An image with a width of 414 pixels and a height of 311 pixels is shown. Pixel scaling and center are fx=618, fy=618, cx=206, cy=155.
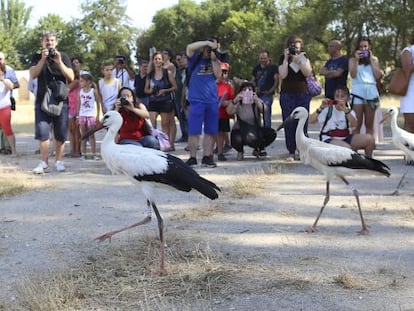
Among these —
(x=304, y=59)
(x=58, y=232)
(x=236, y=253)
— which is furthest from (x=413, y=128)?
(x=58, y=232)

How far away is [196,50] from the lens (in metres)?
9.59

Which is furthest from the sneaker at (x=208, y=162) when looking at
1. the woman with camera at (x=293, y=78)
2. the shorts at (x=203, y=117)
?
the woman with camera at (x=293, y=78)

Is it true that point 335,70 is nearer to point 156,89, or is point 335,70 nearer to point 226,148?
point 226,148

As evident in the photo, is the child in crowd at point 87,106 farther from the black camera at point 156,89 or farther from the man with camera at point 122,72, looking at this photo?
the man with camera at point 122,72

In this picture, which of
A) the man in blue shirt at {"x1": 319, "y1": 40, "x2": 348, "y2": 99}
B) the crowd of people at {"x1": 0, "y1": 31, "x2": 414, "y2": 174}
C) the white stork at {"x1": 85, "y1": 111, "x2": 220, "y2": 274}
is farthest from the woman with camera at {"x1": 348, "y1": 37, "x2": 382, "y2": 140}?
the white stork at {"x1": 85, "y1": 111, "x2": 220, "y2": 274}

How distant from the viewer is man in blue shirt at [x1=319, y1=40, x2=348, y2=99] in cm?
1050

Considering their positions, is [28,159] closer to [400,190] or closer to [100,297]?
[400,190]

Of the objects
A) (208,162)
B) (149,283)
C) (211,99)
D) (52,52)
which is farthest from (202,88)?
(149,283)

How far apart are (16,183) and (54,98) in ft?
4.96

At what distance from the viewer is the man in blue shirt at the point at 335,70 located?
Result: 10500 millimetres

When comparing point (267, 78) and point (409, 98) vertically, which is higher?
point (267, 78)

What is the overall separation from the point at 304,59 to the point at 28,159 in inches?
215

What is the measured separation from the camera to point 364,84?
33.9 ft

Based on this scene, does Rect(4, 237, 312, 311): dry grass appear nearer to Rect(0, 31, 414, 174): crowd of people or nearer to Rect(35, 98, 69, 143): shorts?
Rect(0, 31, 414, 174): crowd of people
